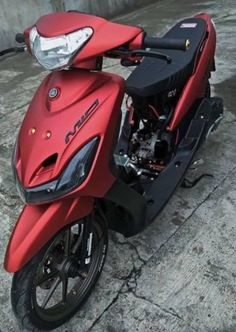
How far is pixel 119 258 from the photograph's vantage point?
2367 mm

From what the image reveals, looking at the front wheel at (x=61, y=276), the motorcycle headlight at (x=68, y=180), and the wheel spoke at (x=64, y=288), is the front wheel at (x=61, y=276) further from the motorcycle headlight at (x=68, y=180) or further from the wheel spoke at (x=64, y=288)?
the motorcycle headlight at (x=68, y=180)

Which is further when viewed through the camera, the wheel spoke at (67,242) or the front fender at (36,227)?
the wheel spoke at (67,242)

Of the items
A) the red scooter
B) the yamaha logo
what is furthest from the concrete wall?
the yamaha logo

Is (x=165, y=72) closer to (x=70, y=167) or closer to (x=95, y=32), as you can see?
(x=95, y=32)

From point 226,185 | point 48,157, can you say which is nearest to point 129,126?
point 226,185

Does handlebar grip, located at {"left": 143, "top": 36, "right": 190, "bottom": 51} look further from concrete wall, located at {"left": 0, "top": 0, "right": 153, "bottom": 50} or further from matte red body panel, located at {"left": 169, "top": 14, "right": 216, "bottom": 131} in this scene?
concrete wall, located at {"left": 0, "top": 0, "right": 153, "bottom": 50}

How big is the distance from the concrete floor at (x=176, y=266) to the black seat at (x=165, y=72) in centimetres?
73

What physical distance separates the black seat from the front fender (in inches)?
35.1

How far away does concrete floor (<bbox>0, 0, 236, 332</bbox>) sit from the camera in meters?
2.02

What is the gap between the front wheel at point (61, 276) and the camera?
177 centimetres

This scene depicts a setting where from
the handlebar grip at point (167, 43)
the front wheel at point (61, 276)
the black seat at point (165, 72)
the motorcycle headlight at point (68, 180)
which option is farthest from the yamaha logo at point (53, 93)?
the black seat at point (165, 72)

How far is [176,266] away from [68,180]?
917mm

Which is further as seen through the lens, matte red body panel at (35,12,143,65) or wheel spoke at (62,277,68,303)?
wheel spoke at (62,277,68,303)

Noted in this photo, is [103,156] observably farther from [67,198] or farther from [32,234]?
[32,234]
